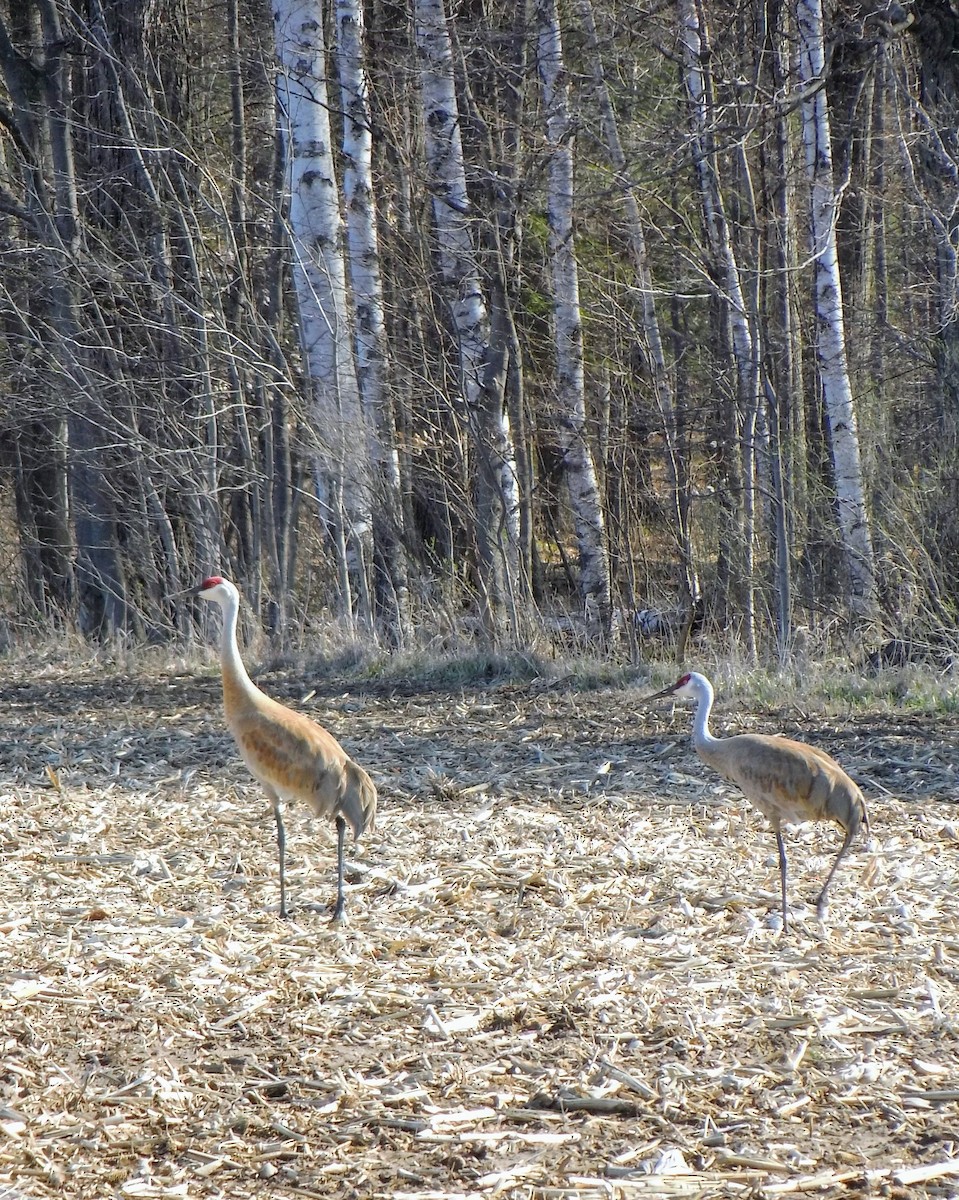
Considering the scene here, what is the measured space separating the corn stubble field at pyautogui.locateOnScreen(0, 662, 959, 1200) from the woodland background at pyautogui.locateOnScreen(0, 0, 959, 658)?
3.96 m

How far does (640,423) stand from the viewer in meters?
13.2

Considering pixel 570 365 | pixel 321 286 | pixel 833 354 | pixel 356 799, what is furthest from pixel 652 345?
pixel 356 799

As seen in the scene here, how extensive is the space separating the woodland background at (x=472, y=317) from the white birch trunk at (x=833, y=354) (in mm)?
44

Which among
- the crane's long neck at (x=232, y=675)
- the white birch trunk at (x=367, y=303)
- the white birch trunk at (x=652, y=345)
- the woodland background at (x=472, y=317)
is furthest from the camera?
the white birch trunk at (x=652, y=345)

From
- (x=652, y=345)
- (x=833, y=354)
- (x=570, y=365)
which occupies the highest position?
(x=652, y=345)

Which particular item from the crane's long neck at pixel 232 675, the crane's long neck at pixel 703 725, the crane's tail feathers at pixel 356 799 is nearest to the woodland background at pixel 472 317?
the crane's long neck at pixel 703 725

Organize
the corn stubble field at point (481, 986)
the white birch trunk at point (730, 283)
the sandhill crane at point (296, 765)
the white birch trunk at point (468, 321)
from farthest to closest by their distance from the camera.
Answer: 1. the white birch trunk at point (730, 283)
2. the white birch trunk at point (468, 321)
3. the sandhill crane at point (296, 765)
4. the corn stubble field at point (481, 986)

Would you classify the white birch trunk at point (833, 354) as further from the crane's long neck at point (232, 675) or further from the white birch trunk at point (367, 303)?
the crane's long neck at point (232, 675)

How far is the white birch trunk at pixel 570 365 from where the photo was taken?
41.1 feet

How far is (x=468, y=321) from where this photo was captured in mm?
11953

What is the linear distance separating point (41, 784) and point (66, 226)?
361 inches

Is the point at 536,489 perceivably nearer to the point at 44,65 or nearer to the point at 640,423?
the point at 640,423

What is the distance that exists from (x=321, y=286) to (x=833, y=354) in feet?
15.1

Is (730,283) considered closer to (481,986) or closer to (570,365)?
(570,365)
